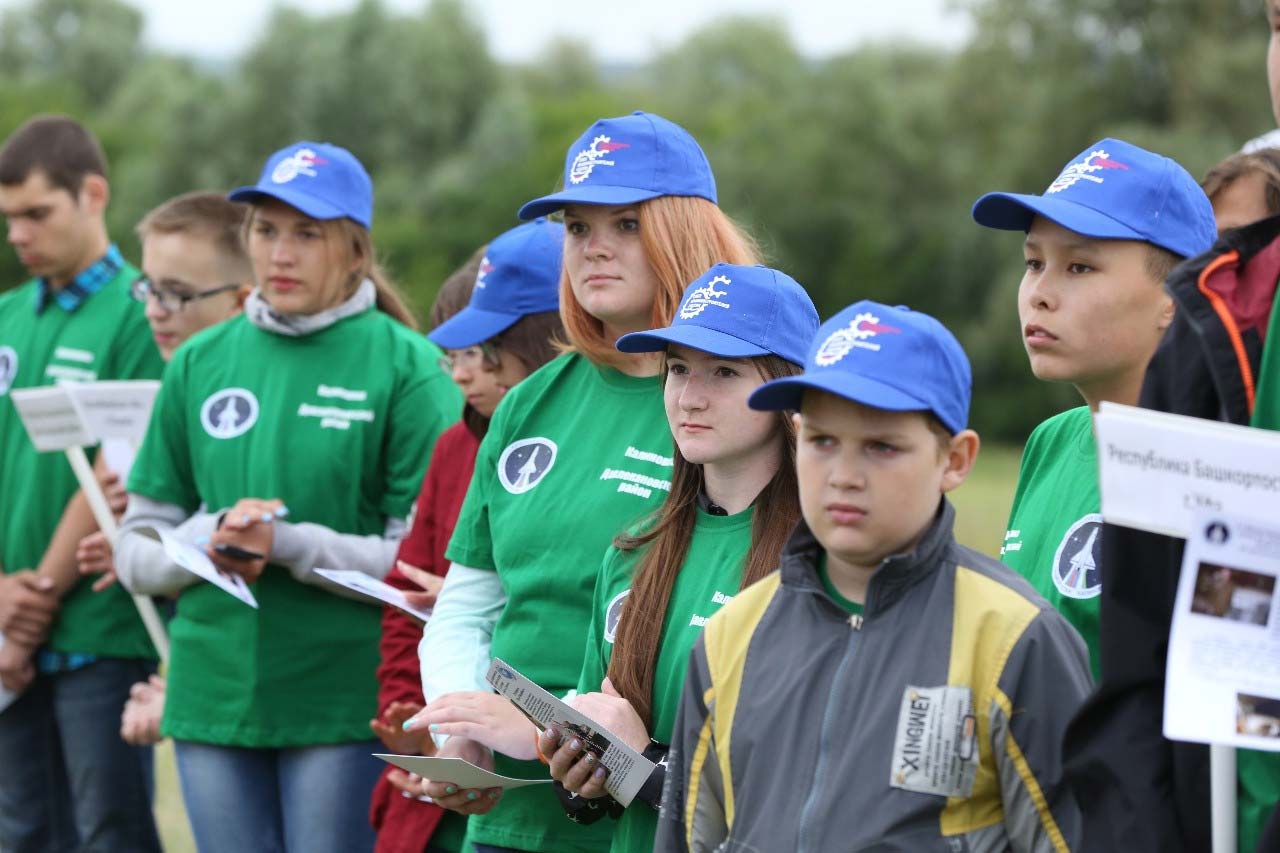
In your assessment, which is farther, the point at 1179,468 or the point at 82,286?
the point at 82,286

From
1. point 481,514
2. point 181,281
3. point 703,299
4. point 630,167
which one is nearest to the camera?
point 703,299

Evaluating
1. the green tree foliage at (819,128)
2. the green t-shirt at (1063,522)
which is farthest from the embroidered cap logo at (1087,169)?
the green tree foliage at (819,128)

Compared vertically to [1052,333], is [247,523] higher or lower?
lower

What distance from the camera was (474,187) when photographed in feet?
142

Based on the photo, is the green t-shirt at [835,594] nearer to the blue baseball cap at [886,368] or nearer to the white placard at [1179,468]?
the blue baseball cap at [886,368]

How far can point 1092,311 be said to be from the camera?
298 centimetres

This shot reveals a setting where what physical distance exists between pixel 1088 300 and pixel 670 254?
3.01 ft

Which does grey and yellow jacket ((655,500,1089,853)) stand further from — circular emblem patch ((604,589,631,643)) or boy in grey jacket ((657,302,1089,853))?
circular emblem patch ((604,589,631,643))

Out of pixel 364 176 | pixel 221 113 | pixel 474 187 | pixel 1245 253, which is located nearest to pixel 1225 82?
pixel 474 187

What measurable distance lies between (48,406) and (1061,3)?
1244 inches

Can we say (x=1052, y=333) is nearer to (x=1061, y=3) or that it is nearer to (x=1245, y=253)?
(x=1245, y=253)

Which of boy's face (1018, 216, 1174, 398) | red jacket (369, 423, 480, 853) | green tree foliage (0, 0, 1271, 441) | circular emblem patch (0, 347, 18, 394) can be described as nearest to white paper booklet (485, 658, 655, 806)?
boy's face (1018, 216, 1174, 398)

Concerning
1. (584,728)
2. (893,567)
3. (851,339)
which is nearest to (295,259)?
(584,728)

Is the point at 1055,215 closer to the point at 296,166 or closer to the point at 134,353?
the point at 296,166
